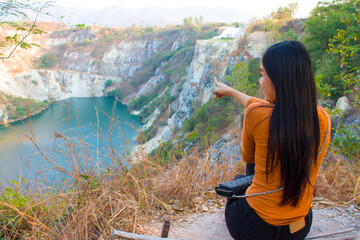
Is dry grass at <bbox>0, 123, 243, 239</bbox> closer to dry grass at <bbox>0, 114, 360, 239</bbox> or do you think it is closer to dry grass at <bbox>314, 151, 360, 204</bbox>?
dry grass at <bbox>0, 114, 360, 239</bbox>

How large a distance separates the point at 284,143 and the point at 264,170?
0.52 feet

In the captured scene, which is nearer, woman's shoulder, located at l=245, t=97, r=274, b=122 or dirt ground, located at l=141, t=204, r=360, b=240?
woman's shoulder, located at l=245, t=97, r=274, b=122

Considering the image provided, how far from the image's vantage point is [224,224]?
162cm

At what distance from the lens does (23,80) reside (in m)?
43.3

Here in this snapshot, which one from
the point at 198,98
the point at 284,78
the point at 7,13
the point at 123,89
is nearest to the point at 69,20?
the point at 7,13

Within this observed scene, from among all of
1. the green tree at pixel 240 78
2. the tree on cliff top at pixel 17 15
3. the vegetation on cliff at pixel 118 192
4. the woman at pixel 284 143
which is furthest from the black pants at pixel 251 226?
the green tree at pixel 240 78

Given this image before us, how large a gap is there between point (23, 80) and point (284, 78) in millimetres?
50308

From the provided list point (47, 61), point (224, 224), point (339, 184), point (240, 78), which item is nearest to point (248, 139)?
point (224, 224)

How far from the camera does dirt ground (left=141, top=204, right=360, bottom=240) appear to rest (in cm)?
150

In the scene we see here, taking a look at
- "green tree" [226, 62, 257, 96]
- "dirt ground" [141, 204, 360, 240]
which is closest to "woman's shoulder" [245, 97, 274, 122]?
"dirt ground" [141, 204, 360, 240]

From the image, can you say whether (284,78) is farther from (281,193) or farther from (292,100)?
(281,193)

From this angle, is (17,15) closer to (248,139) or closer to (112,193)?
(112,193)

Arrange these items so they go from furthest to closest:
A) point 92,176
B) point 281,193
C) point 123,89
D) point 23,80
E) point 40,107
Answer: point 123,89
point 23,80
point 40,107
point 92,176
point 281,193

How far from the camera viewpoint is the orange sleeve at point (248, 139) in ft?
3.26
